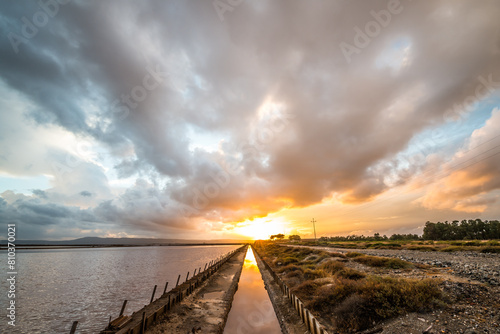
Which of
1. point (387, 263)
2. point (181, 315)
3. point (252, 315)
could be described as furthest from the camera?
point (387, 263)

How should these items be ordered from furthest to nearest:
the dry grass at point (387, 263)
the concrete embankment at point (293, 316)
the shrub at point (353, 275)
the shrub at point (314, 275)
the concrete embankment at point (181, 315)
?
the shrub at point (314, 275)
the dry grass at point (387, 263)
the shrub at point (353, 275)
the concrete embankment at point (181, 315)
the concrete embankment at point (293, 316)

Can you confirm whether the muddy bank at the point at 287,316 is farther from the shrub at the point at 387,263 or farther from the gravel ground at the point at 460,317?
the shrub at the point at 387,263

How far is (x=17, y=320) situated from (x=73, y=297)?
7.49 m

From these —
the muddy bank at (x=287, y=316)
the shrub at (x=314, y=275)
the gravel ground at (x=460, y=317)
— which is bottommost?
the muddy bank at (x=287, y=316)

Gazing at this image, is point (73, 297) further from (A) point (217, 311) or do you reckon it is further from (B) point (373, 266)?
(B) point (373, 266)

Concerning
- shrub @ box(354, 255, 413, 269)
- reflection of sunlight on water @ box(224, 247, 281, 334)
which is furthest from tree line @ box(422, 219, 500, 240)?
reflection of sunlight on water @ box(224, 247, 281, 334)

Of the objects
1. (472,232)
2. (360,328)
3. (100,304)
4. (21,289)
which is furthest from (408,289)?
(472,232)

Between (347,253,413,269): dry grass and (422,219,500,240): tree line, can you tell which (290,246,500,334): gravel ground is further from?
(422,219,500,240): tree line

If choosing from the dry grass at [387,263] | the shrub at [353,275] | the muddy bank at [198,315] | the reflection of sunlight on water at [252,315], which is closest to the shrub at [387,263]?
the dry grass at [387,263]

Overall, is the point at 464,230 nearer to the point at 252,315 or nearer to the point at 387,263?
the point at 387,263

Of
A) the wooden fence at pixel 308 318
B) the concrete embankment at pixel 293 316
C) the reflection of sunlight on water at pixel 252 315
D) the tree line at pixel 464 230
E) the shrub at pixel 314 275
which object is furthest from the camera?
the tree line at pixel 464 230

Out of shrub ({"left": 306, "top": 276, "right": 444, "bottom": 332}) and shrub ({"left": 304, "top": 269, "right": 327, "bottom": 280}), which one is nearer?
shrub ({"left": 306, "top": 276, "right": 444, "bottom": 332})

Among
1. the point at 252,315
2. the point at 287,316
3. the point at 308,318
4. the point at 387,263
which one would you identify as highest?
the point at 387,263

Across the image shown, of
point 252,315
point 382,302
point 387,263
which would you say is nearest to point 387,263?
point 387,263
